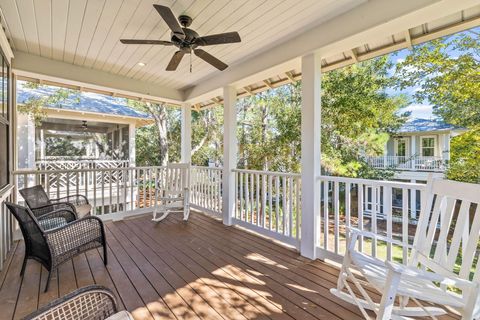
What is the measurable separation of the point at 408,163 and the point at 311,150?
366 centimetres

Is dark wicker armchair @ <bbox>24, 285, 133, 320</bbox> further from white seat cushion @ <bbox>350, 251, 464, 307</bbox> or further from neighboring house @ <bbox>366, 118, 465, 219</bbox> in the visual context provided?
neighboring house @ <bbox>366, 118, 465, 219</bbox>

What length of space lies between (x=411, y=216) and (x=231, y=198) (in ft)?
10.2

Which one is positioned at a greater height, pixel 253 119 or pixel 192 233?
pixel 253 119

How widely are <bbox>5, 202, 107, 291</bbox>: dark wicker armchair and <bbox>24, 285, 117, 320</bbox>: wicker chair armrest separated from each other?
1351mm

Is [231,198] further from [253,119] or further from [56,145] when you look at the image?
Answer: [56,145]

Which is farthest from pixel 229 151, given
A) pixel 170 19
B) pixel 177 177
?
pixel 170 19

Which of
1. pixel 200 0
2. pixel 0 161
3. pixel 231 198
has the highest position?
pixel 200 0

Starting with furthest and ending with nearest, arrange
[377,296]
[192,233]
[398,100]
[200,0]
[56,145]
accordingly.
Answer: [56,145] → [398,100] → [192,233] → [200,0] → [377,296]

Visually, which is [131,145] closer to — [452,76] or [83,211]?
[83,211]

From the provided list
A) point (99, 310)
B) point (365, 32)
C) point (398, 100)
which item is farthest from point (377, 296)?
point (398, 100)

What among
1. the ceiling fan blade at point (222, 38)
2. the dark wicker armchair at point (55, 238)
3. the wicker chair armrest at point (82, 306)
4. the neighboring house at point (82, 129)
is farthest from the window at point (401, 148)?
the neighboring house at point (82, 129)

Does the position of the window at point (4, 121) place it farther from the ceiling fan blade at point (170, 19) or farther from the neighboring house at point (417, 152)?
the neighboring house at point (417, 152)

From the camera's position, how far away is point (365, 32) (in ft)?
7.66

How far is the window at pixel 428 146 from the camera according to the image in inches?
174
